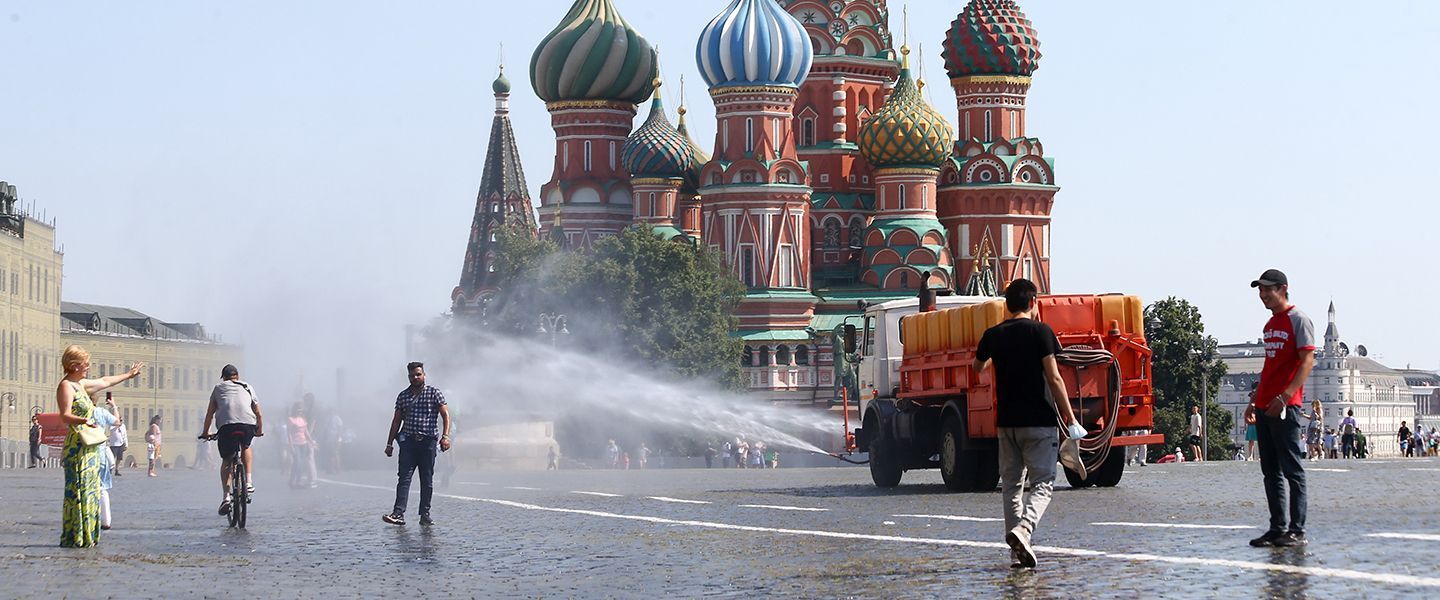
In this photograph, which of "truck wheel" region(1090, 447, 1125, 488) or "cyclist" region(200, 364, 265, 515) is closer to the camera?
"cyclist" region(200, 364, 265, 515)

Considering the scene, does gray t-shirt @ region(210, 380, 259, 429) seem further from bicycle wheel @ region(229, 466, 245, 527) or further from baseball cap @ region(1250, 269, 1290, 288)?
baseball cap @ region(1250, 269, 1290, 288)

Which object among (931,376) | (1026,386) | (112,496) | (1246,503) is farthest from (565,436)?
(1026,386)

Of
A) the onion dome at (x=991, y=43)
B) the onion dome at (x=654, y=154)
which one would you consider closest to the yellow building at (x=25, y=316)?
the onion dome at (x=654, y=154)

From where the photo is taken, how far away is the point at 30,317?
110 metres

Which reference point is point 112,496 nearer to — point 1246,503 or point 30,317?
point 1246,503

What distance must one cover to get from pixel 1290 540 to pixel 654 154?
8647cm

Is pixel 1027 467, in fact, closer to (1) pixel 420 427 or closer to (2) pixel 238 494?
(1) pixel 420 427

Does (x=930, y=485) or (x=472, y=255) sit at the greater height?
(x=472, y=255)

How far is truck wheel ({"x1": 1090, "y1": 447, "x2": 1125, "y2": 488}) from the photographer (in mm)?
26219

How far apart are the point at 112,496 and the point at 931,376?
11.0m

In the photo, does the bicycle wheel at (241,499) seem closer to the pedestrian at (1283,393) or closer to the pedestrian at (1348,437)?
the pedestrian at (1283,393)

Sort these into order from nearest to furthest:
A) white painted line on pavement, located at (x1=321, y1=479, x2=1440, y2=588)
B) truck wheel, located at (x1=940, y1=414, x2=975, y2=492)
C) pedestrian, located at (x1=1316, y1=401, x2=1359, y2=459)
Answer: white painted line on pavement, located at (x1=321, y1=479, x2=1440, y2=588) < truck wheel, located at (x1=940, y1=414, x2=975, y2=492) < pedestrian, located at (x1=1316, y1=401, x2=1359, y2=459)

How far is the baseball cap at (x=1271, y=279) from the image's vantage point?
15539mm

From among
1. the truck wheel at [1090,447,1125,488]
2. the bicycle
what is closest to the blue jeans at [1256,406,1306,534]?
the bicycle
